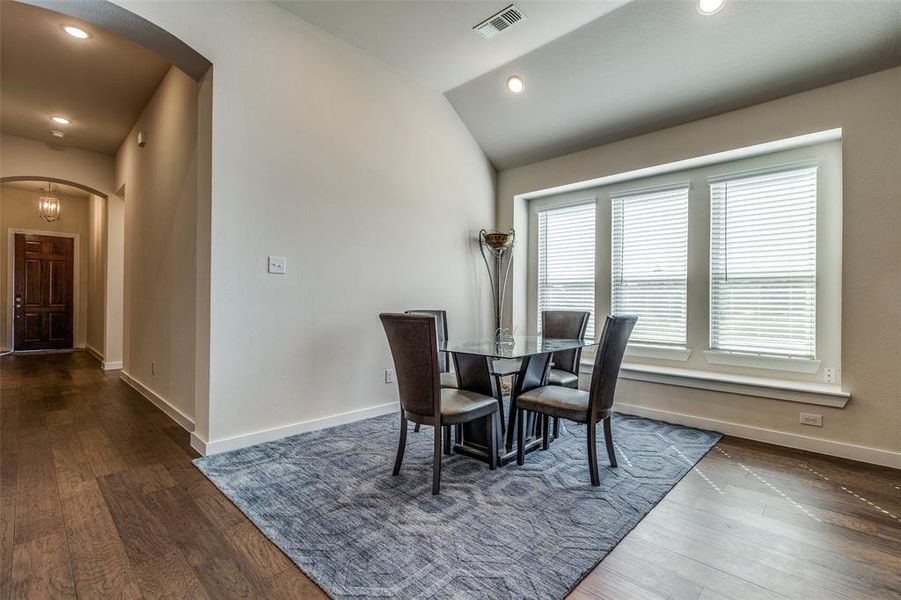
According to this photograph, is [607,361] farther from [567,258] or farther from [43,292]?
[43,292]

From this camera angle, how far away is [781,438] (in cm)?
310

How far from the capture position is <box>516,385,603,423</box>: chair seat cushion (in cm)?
244

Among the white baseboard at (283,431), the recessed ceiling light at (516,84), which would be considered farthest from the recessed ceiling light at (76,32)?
the recessed ceiling light at (516,84)

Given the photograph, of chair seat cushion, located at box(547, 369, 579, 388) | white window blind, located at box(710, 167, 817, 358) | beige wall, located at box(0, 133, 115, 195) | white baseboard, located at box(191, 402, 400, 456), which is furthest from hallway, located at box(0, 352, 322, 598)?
white window blind, located at box(710, 167, 817, 358)

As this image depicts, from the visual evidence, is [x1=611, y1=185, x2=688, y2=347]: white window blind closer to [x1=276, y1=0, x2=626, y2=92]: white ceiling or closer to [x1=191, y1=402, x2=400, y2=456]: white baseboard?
[x1=276, y1=0, x2=626, y2=92]: white ceiling

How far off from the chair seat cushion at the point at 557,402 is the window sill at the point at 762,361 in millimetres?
1796

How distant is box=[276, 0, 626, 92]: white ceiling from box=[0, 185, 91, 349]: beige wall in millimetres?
6173

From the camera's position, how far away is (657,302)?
13.3 feet

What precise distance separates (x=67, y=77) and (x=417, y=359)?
175 inches

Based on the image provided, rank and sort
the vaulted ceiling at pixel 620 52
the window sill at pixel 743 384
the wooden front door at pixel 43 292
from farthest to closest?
the wooden front door at pixel 43 292 → the window sill at pixel 743 384 → the vaulted ceiling at pixel 620 52

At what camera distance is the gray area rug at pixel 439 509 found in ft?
5.24

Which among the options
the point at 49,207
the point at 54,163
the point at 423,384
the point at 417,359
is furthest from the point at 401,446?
the point at 49,207

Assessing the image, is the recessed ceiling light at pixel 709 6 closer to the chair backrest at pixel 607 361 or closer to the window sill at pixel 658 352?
the chair backrest at pixel 607 361

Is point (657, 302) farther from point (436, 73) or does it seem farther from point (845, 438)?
point (436, 73)
